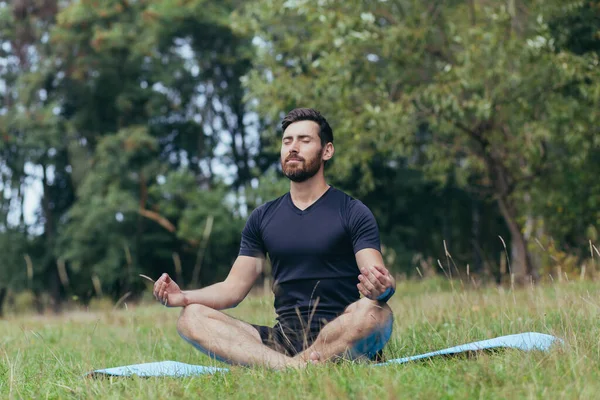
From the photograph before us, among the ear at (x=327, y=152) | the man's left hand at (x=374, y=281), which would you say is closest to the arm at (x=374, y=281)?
the man's left hand at (x=374, y=281)

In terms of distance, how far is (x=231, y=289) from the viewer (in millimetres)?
4816

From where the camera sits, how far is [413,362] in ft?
13.3

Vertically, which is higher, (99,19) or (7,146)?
(99,19)

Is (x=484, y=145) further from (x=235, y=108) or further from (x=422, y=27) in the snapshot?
(x=235, y=108)

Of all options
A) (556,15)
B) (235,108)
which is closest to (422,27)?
(556,15)

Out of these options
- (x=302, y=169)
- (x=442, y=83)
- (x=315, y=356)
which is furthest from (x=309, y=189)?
(x=442, y=83)

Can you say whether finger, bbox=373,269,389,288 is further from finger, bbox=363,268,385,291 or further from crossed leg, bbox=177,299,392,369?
crossed leg, bbox=177,299,392,369

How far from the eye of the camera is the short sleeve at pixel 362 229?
4.43 metres

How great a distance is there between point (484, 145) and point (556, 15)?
253 centimetres

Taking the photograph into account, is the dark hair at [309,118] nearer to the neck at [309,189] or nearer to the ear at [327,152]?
the ear at [327,152]

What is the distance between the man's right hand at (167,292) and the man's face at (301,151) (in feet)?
3.13

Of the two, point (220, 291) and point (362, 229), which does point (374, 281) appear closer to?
point (362, 229)

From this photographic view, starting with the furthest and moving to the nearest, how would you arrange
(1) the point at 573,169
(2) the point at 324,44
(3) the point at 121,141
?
(3) the point at 121,141 → (1) the point at 573,169 → (2) the point at 324,44

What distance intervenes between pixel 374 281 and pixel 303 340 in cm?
84
